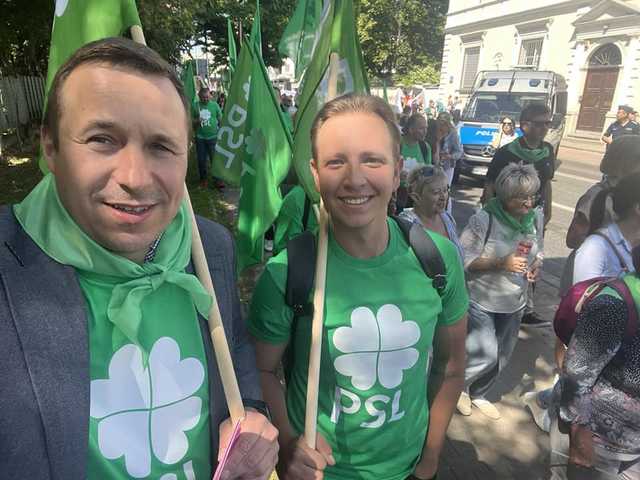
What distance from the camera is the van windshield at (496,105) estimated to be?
36.0 feet

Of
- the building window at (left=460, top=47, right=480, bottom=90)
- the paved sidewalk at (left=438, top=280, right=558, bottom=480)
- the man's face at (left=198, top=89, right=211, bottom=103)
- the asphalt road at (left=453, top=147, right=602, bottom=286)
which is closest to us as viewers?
the paved sidewalk at (left=438, top=280, right=558, bottom=480)

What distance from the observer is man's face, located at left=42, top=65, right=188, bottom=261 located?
0.96m

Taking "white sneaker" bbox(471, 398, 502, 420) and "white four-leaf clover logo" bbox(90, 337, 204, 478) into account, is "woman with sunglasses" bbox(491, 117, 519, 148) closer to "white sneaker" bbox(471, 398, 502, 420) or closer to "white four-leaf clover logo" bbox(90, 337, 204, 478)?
"white sneaker" bbox(471, 398, 502, 420)

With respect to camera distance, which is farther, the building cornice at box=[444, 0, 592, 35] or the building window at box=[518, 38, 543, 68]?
the building window at box=[518, 38, 543, 68]

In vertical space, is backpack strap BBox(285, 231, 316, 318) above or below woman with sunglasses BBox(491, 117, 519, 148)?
above

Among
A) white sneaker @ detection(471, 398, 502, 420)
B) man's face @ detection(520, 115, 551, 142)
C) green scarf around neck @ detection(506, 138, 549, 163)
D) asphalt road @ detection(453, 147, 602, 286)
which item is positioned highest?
man's face @ detection(520, 115, 551, 142)

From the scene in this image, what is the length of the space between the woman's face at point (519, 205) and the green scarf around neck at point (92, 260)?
7.77ft

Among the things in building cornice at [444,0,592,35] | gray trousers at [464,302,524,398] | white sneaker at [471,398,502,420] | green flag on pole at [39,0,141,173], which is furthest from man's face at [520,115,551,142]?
building cornice at [444,0,592,35]

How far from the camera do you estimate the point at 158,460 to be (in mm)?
1100

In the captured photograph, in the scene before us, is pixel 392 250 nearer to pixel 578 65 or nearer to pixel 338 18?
pixel 338 18

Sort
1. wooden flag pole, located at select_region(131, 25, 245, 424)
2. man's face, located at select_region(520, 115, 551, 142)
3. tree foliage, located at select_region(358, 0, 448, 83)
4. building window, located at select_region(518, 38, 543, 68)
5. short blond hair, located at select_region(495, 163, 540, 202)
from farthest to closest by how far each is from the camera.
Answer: tree foliage, located at select_region(358, 0, 448, 83), building window, located at select_region(518, 38, 543, 68), man's face, located at select_region(520, 115, 551, 142), short blond hair, located at select_region(495, 163, 540, 202), wooden flag pole, located at select_region(131, 25, 245, 424)

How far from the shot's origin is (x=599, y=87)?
2083 centimetres

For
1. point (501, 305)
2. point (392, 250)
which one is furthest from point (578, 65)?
point (392, 250)

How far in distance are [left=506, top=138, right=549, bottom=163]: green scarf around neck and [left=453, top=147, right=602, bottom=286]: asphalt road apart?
1.76 meters
